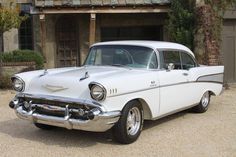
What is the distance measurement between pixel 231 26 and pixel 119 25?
432 centimetres

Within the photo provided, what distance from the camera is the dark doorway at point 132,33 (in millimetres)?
17062

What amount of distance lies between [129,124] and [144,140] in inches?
15.3

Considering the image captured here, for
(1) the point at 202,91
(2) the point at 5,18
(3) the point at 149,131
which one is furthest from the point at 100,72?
(2) the point at 5,18

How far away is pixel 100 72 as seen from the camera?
7160 mm

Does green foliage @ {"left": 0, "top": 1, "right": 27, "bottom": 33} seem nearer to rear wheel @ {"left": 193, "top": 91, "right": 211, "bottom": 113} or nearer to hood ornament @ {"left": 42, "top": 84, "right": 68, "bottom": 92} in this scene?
rear wheel @ {"left": 193, "top": 91, "right": 211, "bottom": 113}

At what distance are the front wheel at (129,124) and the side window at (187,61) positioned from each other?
2054 millimetres

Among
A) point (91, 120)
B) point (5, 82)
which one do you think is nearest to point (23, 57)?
point (5, 82)

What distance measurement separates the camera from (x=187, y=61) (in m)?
8.88

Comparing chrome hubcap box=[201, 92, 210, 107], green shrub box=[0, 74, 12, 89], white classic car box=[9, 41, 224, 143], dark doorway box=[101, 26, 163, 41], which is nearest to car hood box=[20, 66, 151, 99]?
white classic car box=[9, 41, 224, 143]

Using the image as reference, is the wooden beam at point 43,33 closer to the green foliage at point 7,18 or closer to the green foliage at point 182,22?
the green foliage at point 7,18

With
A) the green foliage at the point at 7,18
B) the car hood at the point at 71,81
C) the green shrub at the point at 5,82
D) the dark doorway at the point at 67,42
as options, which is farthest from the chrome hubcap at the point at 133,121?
the dark doorway at the point at 67,42

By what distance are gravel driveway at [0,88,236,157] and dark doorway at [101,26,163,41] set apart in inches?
340

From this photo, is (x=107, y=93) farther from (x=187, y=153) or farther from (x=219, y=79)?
(x=219, y=79)

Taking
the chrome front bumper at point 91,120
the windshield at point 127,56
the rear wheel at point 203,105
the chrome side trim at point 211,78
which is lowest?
the rear wheel at point 203,105
